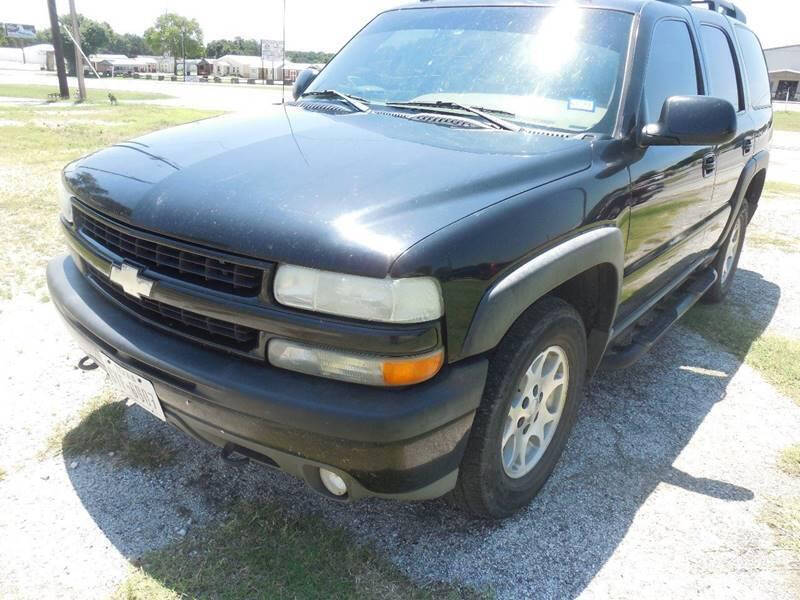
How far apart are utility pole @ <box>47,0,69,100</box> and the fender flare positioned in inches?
943

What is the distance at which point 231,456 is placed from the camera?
2.12m

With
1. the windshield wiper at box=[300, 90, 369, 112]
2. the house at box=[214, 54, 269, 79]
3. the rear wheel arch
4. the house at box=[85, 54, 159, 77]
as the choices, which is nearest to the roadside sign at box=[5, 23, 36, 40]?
the house at box=[85, 54, 159, 77]

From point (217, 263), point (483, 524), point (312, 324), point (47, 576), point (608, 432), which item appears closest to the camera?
point (312, 324)

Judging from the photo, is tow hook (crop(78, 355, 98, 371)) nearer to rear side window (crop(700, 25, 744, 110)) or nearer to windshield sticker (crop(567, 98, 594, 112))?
windshield sticker (crop(567, 98, 594, 112))

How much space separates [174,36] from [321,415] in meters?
99.2

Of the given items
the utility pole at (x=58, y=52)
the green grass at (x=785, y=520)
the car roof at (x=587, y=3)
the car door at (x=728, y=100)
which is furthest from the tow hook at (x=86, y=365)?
the utility pole at (x=58, y=52)

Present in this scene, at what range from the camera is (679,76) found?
317 centimetres

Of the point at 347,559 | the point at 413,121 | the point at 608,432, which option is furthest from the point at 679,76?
the point at 347,559

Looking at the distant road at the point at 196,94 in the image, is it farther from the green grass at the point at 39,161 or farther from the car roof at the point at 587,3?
the car roof at the point at 587,3

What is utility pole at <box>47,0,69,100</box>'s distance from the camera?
21.8 metres

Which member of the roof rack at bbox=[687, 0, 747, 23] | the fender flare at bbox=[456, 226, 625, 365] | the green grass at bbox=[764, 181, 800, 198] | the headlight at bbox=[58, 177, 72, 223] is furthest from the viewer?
the green grass at bbox=[764, 181, 800, 198]

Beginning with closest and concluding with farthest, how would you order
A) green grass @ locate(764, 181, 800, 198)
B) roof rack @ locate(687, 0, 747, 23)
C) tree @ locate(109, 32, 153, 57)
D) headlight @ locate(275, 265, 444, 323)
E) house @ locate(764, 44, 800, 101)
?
headlight @ locate(275, 265, 444, 323) → roof rack @ locate(687, 0, 747, 23) → green grass @ locate(764, 181, 800, 198) → house @ locate(764, 44, 800, 101) → tree @ locate(109, 32, 153, 57)

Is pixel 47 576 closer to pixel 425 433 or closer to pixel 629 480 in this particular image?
pixel 425 433

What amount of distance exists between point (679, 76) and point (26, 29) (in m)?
134
